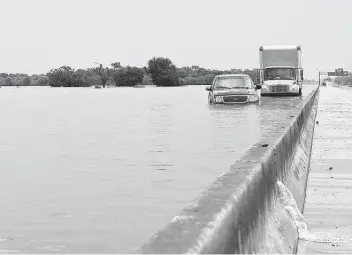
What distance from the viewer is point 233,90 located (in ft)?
131

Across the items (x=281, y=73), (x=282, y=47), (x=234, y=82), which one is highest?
(x=282, y=47)

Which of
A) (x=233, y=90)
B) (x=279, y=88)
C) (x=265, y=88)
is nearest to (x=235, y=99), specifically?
(x=233, y=90)

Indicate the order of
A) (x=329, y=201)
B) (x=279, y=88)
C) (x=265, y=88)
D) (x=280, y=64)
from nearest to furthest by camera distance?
(x=329, y=201) → (x=280, y=64) → (x=279, y=88) → (x=265, y=88)

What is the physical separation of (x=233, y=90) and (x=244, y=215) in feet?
115

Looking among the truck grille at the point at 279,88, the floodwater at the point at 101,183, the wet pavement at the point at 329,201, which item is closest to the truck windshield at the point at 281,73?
the truck grille at the point at 279,88

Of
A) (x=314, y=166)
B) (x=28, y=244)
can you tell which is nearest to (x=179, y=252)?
(x=28, y=244)

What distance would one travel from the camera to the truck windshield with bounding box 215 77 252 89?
40.7m

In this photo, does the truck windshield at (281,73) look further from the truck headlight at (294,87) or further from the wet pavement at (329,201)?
the wet pavement at (329,201)

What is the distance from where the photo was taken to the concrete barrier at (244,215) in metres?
3.67

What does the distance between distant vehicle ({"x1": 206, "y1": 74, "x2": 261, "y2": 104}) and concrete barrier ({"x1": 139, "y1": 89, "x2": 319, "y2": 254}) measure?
3127 centimetres

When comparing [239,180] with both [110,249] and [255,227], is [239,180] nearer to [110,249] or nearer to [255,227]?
[255,227]

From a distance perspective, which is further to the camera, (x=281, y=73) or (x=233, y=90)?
(x=281, y=73)

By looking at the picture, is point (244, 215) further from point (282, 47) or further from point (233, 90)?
point (282, 47)

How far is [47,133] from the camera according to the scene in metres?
22.3
